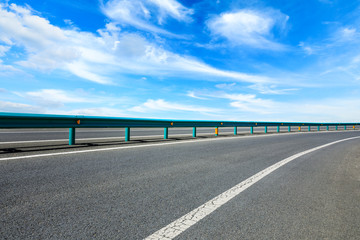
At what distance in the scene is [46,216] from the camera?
2332 millimetres

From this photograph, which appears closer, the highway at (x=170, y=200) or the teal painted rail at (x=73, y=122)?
the highway at (x=170, y=200)

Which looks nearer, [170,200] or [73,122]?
[170,200]

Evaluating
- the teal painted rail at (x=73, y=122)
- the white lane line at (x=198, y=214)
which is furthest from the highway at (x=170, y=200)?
the teal painted rail at (x=73, y=122)

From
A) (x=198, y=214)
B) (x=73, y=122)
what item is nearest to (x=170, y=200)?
(x=198, y=214)

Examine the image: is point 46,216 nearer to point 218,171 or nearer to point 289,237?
point 289,237

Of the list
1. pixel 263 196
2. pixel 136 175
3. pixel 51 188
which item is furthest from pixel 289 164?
pixel 51 188

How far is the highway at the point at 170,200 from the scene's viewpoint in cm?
214

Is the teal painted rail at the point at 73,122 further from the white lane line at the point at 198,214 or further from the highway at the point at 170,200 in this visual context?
the white lane line at the point at 198,214

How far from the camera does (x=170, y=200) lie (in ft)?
9.50

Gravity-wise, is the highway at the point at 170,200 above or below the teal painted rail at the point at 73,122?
below

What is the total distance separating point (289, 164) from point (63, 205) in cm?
506

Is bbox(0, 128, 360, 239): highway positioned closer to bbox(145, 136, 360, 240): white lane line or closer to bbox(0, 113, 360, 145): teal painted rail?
bbox(145, 136, 360, 240): white lane line

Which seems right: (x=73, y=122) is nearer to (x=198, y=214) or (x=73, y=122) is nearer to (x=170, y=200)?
(x=170, y=200)

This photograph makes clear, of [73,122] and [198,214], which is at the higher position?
[73,122]
